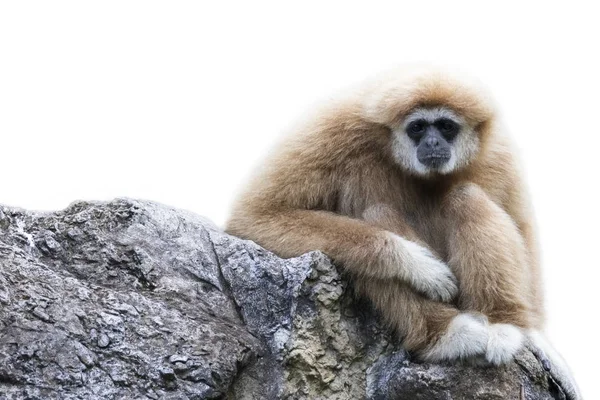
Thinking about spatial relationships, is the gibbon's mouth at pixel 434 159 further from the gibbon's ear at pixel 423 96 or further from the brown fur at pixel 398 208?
the gibbon's ear at pixel 423 96

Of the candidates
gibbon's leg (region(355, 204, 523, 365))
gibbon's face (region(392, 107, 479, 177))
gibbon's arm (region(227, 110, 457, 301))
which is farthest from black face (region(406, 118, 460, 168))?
gibbon's leg (region(355, 204, 523, 365))

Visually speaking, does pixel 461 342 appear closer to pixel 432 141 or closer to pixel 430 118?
pixel 432 141

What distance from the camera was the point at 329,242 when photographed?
645 centimetres

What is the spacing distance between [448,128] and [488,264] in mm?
1414

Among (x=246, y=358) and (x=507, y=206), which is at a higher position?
(x=507, y=206)

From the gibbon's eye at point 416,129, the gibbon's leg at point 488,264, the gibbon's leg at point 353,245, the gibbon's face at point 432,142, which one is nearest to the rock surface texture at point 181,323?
the gibbon's leg at point 353,245

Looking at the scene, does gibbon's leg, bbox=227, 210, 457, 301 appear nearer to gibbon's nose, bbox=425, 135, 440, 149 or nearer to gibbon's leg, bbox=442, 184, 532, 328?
gibbon's leg, bbox=442, 184, 532, 328

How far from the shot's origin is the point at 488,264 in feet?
20.6

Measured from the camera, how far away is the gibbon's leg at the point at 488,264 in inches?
248

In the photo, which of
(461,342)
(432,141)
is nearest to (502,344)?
(461,342)

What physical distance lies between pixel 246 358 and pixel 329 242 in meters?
1.20

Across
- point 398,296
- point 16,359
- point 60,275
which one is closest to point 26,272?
point 60,275

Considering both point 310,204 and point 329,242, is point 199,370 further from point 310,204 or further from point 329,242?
point 310,204

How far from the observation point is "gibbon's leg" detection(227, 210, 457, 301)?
6.23 meters
